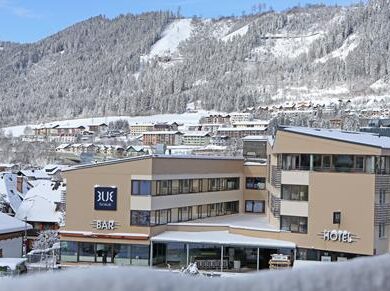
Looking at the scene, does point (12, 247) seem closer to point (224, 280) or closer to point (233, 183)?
point (233, 183)

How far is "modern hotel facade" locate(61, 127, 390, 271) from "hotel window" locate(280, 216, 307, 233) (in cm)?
4

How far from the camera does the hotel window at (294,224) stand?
2339cm

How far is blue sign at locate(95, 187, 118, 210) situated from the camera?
25.4 meters

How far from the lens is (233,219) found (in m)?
29.2

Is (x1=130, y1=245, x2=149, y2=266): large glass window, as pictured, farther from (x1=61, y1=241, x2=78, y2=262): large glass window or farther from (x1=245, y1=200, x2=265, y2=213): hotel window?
(x1=245, y1=200, x2=265, y2=213): hotel window

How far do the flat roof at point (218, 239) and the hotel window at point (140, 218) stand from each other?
2.35 ft

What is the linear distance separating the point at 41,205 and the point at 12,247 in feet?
24.2

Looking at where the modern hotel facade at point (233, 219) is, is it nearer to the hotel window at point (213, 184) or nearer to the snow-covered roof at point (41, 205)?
the hotel window at point (213, 184)

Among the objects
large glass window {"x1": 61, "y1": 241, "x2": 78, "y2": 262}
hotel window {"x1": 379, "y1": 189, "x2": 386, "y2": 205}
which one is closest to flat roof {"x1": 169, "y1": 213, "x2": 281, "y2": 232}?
hotel window {"x1": 379, "y1": 189, "x2": 386, "y2": 205}

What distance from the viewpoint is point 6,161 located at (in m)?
101

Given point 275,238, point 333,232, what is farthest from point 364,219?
point 275,238

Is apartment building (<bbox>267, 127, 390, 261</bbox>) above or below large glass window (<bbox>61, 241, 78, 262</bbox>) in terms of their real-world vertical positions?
above

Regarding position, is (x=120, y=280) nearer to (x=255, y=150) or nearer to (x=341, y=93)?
(x=255, y=150)

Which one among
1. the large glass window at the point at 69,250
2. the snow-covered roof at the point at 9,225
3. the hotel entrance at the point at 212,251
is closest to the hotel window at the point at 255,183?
the hotel entrance at the point at 212,251
